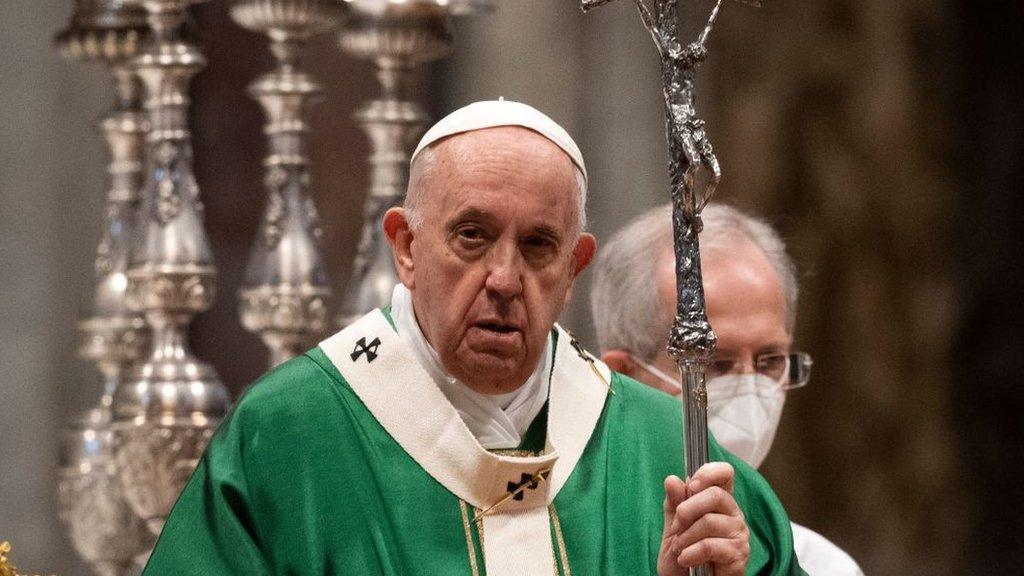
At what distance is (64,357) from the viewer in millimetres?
7895

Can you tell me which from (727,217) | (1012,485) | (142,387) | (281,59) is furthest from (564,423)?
(1012,485)

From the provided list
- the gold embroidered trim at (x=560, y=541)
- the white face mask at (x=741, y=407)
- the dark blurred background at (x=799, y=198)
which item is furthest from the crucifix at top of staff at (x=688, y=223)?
the dark blurred background at (x=799, y=198)

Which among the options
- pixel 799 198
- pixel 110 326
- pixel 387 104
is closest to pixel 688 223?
pixel 387 104

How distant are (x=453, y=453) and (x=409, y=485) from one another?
0.33ft

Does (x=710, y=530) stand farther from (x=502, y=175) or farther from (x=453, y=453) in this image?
(x=502, y=175)

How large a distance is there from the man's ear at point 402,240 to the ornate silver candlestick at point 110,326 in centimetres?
228

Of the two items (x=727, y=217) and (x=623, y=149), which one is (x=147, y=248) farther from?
(x=623, y=149)

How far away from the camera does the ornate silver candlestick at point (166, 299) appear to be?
20.4 ft

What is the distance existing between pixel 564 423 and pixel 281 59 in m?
2.60

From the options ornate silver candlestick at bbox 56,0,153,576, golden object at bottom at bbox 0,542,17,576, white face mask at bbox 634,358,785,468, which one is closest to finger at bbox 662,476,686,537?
golden object at bottom at bbox 0,542,17,576

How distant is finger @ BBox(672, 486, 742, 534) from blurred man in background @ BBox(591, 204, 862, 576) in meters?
1.30

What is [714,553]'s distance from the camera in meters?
3.81

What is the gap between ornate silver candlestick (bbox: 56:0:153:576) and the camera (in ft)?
21.3

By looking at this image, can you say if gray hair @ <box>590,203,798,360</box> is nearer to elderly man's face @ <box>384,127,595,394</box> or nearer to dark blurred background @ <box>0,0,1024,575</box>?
elderly man's face @ <box>384,127,595,394</box>
